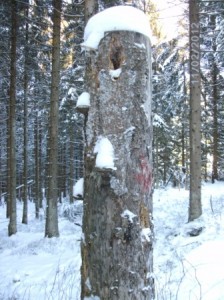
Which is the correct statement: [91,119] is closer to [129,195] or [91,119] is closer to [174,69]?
[129,195]

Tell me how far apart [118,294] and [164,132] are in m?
18.8

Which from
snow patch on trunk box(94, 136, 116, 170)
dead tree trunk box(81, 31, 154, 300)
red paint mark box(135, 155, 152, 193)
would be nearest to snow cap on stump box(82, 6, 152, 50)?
dead tree trunk box(81, 31, 154, 300)

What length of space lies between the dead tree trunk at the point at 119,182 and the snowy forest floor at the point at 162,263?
5.99ft

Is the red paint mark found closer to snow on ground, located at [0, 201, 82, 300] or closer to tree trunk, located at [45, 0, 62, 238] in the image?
snow on ground, located at [0, 201, 82, 300]

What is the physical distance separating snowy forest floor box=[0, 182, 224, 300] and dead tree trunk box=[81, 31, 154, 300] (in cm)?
183

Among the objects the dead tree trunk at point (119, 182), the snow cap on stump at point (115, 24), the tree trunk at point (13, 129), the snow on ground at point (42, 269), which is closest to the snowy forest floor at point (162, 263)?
the snow on ground at point (42, 269)

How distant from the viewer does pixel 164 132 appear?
2048 cm

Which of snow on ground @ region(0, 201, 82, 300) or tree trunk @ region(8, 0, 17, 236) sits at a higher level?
tree trunk @ region(8, 0, 17, 236)

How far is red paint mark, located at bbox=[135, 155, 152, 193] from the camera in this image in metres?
2.14

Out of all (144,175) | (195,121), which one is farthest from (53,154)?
(144,175)

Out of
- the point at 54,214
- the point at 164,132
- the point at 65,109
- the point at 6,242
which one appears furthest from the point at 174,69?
the point at 6,242

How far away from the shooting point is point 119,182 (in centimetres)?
210

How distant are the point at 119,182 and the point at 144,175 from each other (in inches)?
6.8

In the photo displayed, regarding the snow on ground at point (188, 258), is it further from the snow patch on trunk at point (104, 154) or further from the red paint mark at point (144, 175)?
the snow patch on trunk at point (104, 154)
